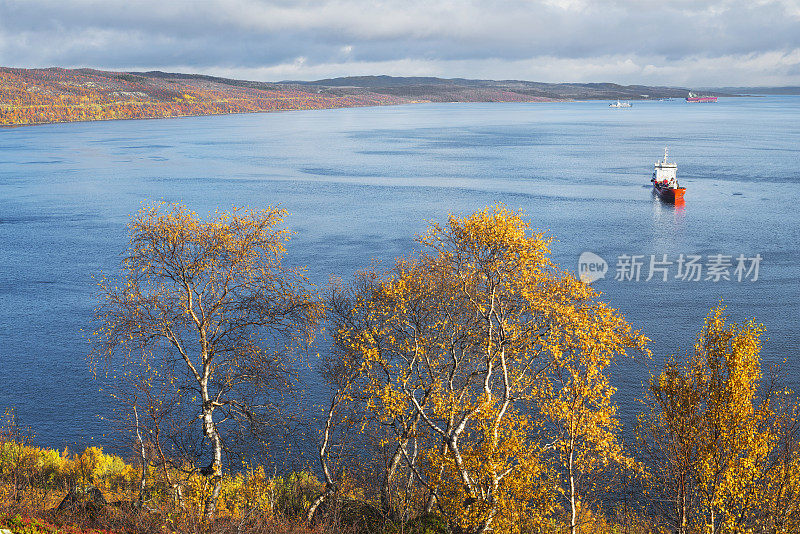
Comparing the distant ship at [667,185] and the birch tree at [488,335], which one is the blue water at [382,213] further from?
the birch tree at [488,335]

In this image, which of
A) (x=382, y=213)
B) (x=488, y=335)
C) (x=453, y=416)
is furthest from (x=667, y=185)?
(x=453, y=416)

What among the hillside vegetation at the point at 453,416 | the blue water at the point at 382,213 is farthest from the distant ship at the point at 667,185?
the hillside vegetation at the point at 453,416

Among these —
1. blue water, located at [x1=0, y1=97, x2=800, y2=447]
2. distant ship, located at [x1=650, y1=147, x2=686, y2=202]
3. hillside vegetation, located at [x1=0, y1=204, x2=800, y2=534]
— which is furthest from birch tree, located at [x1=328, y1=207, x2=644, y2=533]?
distant ship, located at [x1=650, y1=147, x2=686, y2=202]

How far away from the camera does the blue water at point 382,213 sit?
44.3m

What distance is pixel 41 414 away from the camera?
37.3 metres

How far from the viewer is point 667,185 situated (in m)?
95.9

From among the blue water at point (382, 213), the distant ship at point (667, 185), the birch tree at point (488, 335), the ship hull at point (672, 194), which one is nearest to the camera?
the birch tree at point (488, 335)

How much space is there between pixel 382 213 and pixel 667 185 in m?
39.6

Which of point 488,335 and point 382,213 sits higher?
point 488,335

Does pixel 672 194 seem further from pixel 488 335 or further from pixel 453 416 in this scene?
pixel 453 416

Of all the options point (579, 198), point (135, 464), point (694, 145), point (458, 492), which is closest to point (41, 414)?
point (135, 464)

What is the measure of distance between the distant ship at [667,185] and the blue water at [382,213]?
1654mm

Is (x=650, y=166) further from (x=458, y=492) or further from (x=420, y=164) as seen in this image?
(x=458, y=492)

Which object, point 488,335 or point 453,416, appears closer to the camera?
point 453,416
